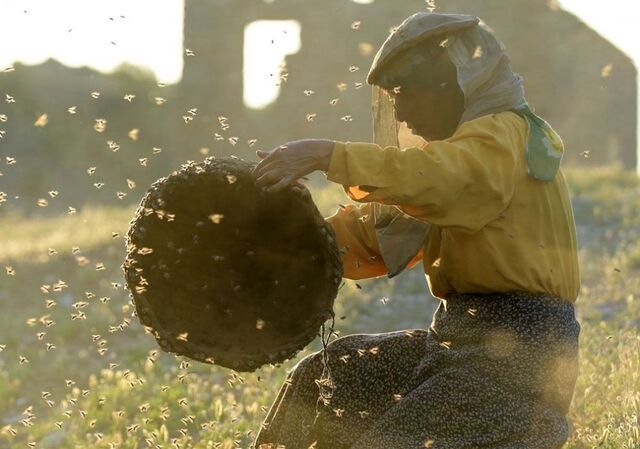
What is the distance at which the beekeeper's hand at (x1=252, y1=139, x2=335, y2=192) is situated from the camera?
4.43 m

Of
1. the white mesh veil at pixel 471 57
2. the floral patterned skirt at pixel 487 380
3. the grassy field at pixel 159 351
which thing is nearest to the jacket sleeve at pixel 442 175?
the white mesh veil at pixel 471 57

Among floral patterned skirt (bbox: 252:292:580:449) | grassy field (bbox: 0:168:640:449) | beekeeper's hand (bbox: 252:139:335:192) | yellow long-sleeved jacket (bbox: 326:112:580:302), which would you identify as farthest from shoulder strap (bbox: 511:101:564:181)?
grassy field (bbox: 0:168:640:449)

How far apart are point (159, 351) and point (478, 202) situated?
595 cm

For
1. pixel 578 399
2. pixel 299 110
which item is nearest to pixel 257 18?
pixel 299 110

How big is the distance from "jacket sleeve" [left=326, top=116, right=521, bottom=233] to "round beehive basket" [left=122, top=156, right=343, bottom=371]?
0.45 metres

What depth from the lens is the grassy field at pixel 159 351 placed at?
6.70m

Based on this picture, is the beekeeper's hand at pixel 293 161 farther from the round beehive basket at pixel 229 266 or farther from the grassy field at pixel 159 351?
the grassy field at pixel 159 351

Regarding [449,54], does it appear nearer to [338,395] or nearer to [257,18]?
[338,395]

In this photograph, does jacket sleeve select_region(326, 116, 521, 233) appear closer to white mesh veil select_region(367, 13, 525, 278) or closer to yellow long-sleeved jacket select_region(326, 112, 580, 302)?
yellow long-sleeved jacket select_region(326, 112, 580, 302)

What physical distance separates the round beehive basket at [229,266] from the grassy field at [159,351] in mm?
297

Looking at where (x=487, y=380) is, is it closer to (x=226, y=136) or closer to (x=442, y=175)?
(x=442, y=175)

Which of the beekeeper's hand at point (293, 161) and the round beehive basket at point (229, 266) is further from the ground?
the beekeeper's hand at point (293, 161)

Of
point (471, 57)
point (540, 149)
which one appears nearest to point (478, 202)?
point (540, 149)

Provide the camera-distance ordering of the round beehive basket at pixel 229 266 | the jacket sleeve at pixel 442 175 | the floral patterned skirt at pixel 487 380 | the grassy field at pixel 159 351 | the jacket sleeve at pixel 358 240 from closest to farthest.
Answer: the jacket sleeve at pixel 442 175
the floral patterned skirt at pixel 487 380
the round beehive basket at pixel 229 266
the jacket sleeve at pixel 358 240
the grassy field at pixel 159 351
